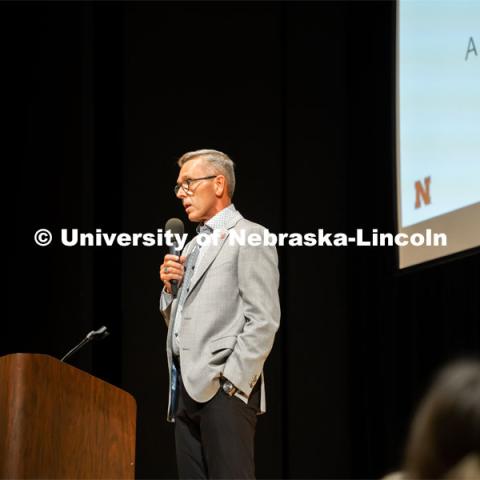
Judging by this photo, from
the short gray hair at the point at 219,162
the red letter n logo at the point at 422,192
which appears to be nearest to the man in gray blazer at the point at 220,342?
the short gray hair at the point at 219,162

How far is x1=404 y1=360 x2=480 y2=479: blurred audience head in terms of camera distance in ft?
2.35

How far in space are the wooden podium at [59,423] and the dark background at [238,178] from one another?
74.1 inches

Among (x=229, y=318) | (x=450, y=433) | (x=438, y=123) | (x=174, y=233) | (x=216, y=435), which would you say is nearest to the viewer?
(x=450, y=433)

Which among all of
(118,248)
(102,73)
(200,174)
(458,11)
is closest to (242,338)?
(200,174)

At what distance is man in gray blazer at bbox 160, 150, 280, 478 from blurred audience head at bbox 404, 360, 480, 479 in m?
1.81

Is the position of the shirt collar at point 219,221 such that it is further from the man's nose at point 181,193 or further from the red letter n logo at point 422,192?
the red letter n logo at point 422,192

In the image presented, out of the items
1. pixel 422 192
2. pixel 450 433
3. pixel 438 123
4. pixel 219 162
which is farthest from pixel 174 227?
pixel 450 433

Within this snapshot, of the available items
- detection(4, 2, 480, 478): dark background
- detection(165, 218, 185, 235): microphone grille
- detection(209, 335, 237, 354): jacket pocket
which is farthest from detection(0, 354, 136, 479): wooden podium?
detection(4, 2, 480, 478): dark background

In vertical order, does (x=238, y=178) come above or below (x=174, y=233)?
above

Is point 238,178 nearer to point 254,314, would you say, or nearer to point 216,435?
point 254,314

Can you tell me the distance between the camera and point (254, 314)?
8.49ft

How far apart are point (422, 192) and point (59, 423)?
1689mm

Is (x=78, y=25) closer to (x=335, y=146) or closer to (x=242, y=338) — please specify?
(x=335, y=146)

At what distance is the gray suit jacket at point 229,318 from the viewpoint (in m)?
2.53
